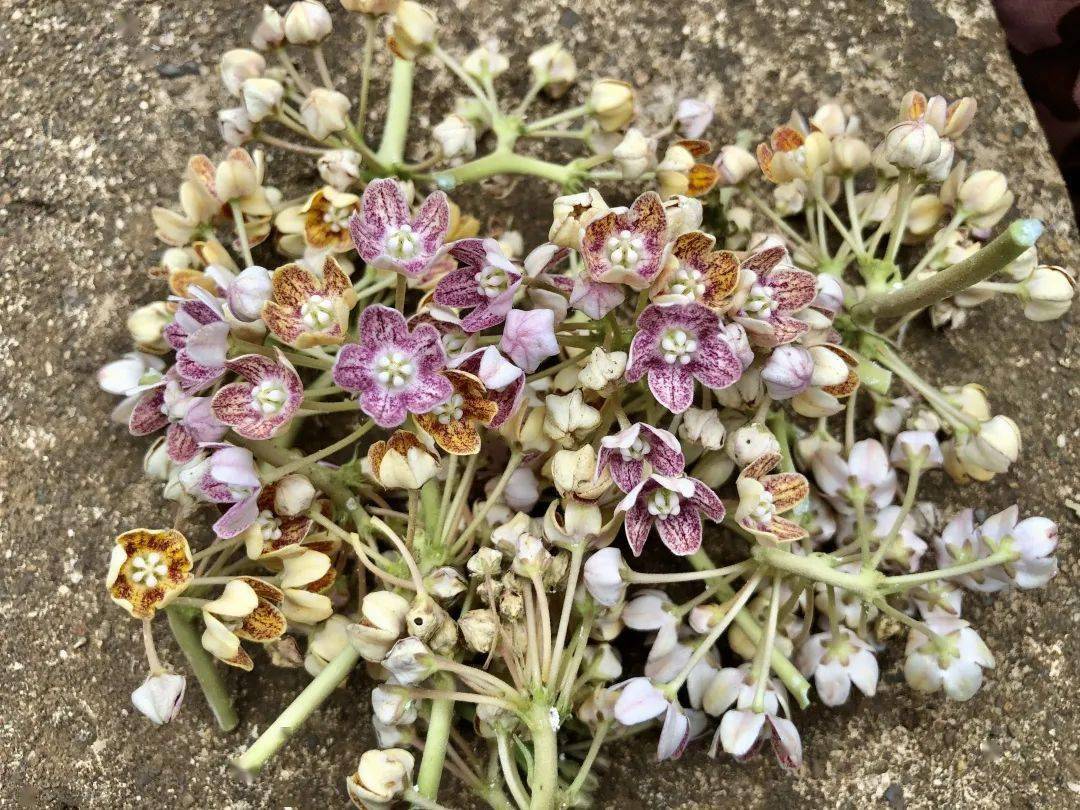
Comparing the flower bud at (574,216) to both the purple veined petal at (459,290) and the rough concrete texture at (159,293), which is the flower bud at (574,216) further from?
the rough concrete texture at (159,293)

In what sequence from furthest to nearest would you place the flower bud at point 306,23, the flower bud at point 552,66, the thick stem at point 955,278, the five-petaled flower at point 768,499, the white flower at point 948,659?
the flower bud at point 552,66 < the flower bud at point 306,23 < the white flower at point 948,659 < the five-petaled flower at point 768,499 < the thick stem at point 955,278

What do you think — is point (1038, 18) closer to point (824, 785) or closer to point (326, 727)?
point (824, 785)

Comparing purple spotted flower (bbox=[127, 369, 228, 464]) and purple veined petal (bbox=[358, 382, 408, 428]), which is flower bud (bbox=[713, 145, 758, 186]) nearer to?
purple veined petal (bbox=[358, 382, 408, 428])

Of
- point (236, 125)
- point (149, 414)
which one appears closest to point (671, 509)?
point (149, 414)

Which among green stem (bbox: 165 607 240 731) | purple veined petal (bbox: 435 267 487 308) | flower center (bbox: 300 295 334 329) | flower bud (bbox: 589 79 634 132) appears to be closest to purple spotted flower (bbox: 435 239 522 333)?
purple veined petal (bbox: 435 267 487 308)

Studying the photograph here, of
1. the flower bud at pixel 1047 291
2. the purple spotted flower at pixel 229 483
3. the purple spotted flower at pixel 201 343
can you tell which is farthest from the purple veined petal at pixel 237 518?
the flower bud at pixel 1047 291

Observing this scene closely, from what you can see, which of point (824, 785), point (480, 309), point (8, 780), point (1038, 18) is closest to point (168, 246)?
point (480, 309)
